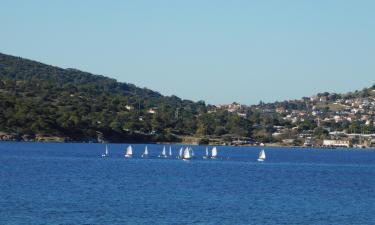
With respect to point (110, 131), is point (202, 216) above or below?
below

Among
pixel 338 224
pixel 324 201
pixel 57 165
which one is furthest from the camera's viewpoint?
pixel 57 165

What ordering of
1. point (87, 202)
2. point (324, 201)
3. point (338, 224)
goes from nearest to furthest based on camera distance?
1. point (338, 224)
2. point (87, 202)
3. point (324, 201)

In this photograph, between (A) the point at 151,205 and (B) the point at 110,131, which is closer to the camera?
(A) the point at 151,205

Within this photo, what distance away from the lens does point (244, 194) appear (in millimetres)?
69188

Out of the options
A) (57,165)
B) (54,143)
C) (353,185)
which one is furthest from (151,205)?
(54,143)

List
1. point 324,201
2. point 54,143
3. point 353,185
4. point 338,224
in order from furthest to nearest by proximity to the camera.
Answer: point 54,143 → point 353,185 → point 324,201 → point 338,224

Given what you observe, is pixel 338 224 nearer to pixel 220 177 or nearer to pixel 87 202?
pixel 87 202

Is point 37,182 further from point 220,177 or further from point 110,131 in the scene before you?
point 110,131

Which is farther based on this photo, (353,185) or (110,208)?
(353,185)

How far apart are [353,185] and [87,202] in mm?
35944

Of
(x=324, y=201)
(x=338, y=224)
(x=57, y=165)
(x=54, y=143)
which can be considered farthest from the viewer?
(x=54, y=143)

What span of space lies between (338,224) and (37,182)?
29.1 meters

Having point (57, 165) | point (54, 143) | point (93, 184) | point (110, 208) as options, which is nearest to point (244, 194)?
point (93, 184)

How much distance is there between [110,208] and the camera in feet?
180
